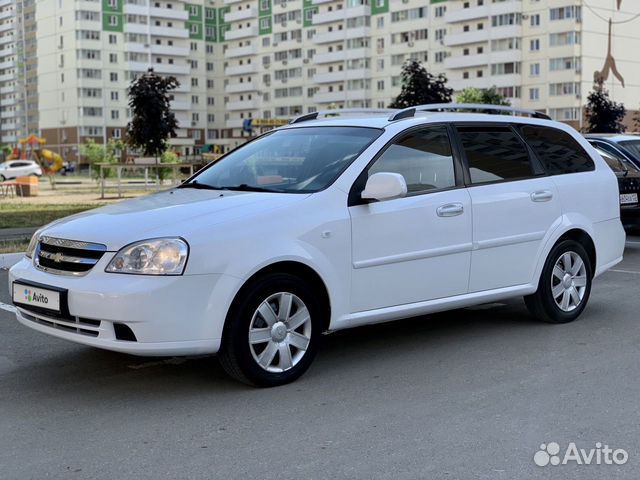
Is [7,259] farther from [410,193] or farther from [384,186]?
[384,186]

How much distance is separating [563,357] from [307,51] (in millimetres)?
102861

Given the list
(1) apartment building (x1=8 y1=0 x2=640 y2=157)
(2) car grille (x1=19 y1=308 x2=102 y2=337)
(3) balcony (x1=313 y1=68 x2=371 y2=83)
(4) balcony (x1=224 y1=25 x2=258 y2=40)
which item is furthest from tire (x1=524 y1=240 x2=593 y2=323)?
(4) balcony (x1=224 y1=25 x2=258 y2=40)

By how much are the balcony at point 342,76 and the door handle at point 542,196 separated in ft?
307

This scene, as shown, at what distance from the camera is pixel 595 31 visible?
8019 cm

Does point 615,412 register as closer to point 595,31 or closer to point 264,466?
point 264,466

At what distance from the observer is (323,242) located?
17.3ft

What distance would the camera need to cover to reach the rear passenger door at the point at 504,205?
6.20m

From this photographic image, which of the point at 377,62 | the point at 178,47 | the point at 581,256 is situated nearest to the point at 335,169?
the point at 581,256

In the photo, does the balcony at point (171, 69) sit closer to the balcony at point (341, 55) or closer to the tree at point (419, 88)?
the balcony at point (341, 55)

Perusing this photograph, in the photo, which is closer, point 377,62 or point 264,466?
point 264,466

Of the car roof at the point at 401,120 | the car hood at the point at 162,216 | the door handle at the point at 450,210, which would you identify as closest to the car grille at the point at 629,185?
the car roof at the point at 401,120

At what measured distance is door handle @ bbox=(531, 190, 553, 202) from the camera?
659cm

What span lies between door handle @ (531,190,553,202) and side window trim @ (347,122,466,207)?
743 mm

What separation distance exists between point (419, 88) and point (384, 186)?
26319 mm
